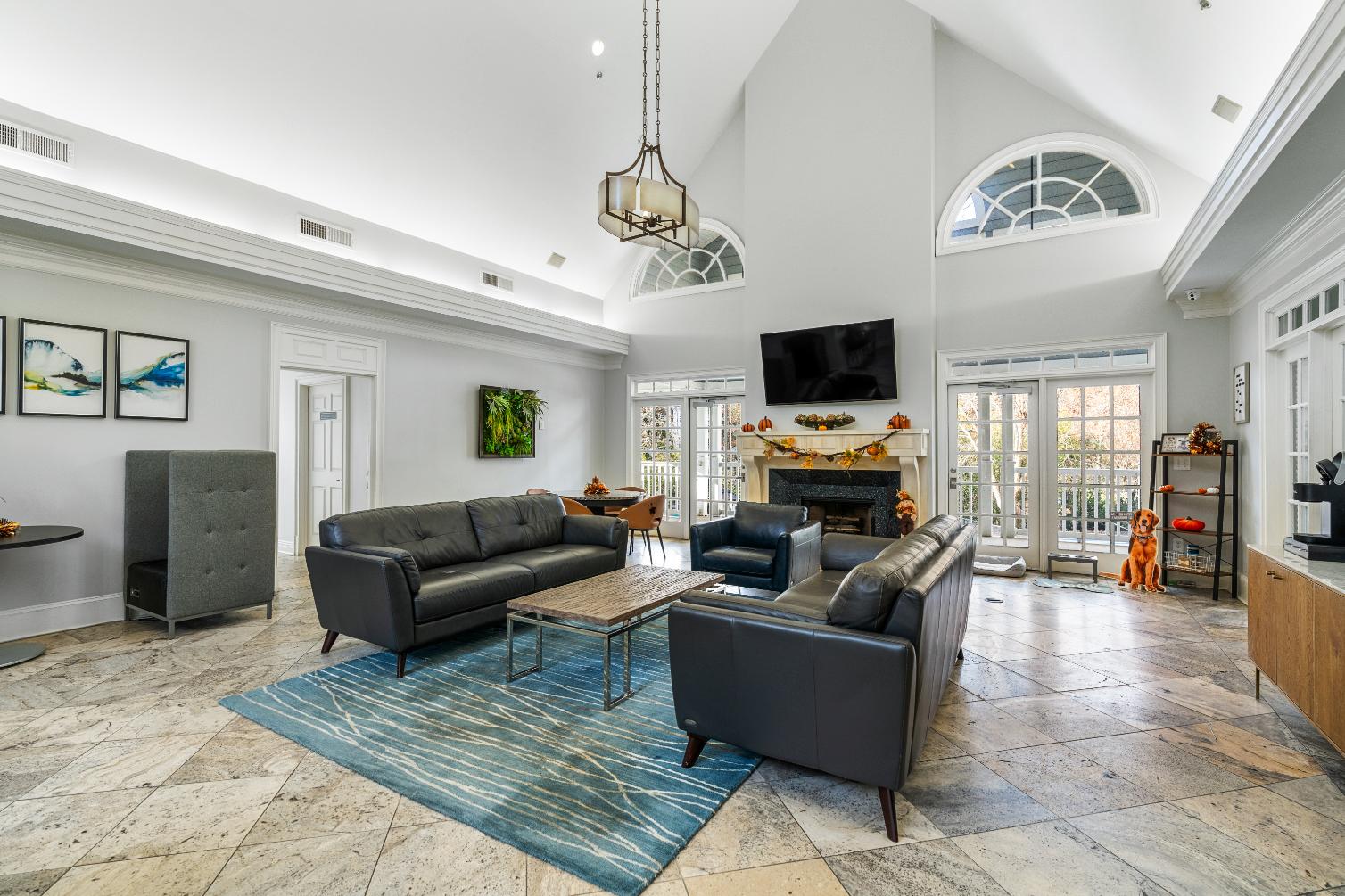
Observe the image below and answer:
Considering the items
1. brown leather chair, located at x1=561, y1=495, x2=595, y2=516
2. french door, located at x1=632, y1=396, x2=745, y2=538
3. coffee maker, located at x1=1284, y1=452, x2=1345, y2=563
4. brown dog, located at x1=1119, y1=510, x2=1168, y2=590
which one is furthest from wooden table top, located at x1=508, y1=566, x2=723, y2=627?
french door, located at x1=632, y1=396, x2=745, y2=538

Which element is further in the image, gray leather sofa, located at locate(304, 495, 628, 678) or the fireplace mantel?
the fireplace mantel

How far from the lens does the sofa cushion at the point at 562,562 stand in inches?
167

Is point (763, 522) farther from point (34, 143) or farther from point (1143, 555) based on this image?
point (34, 143)

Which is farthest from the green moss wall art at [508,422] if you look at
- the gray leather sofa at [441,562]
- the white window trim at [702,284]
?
the gray leather sofa at [441,562]

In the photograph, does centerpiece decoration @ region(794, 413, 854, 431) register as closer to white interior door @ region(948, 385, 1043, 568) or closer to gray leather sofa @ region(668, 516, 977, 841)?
white interior door @ region(948, 385, 1043, 568)

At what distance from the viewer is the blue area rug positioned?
6.60 feet

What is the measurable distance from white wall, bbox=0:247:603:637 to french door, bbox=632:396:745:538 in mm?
2179

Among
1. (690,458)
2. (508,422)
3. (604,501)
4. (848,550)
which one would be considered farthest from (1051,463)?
(508,422)

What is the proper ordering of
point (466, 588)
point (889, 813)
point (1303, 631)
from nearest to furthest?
point (889, 813), point (1303, 631), point (466, 588)

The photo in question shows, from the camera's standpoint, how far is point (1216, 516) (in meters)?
5.44

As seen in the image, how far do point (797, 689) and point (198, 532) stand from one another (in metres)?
4.10

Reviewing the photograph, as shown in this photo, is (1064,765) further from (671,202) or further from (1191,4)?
(1191,4)

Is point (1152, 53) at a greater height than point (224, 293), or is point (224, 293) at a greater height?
point (1152, 53)

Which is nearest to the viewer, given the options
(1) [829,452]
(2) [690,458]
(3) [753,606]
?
(3) [753,606]
